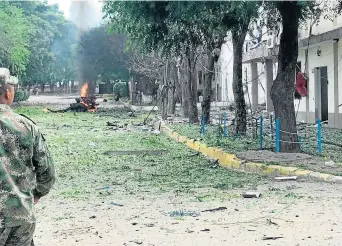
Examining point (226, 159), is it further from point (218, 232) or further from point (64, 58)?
point (64, 58)

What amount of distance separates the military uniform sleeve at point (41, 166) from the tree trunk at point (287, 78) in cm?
1033

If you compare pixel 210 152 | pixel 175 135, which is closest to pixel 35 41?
pixel 175 135

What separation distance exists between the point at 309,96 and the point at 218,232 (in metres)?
20.5

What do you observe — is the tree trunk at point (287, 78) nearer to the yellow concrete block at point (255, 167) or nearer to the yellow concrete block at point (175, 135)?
the yellow concrete block at point (255, 167)

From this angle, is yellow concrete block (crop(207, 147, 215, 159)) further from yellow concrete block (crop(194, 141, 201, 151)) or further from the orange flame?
the orange flame

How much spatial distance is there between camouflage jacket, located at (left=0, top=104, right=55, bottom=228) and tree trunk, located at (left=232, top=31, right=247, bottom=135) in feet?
51.1

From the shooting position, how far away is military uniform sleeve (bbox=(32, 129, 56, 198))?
4098 mm

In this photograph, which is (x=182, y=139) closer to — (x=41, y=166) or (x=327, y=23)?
(x=327, y=23)

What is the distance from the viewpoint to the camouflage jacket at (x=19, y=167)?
154 inches

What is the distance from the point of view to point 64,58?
82.6 metres

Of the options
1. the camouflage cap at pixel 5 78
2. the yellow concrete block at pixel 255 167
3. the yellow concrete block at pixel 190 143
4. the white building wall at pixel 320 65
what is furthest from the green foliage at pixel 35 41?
the camouflage cap at pixel 5 78

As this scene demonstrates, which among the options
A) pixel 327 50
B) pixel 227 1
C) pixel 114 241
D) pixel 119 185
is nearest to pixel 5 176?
pixel 114 241

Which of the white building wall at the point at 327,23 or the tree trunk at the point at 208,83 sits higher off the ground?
the white building wall at the point at 327,23

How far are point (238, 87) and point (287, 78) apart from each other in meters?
5.46
